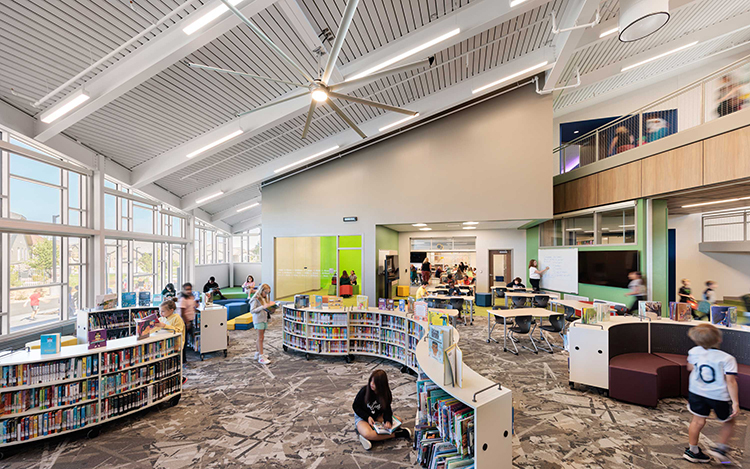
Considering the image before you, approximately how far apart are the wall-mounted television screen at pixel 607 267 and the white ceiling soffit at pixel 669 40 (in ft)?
16.3

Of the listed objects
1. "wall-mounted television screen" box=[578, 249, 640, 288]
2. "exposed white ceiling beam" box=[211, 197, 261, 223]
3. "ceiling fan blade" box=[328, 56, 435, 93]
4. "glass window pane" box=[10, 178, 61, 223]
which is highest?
"ceiling fan blade" box=[328, 56, 435, 93]

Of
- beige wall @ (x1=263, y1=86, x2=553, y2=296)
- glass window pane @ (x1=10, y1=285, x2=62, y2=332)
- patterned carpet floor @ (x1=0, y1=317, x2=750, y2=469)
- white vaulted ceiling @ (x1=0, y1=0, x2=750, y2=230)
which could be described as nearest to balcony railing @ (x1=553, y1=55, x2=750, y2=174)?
beige wall @ (x1=263, y1=86, x2=553, y2=296)

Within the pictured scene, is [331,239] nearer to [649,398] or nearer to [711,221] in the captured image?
[649,398]

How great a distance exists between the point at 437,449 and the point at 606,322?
151 inches

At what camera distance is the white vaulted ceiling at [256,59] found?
15.4 ft

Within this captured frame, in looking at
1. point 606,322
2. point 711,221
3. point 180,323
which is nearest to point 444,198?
point 606,322

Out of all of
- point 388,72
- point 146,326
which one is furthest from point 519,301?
point 146,326

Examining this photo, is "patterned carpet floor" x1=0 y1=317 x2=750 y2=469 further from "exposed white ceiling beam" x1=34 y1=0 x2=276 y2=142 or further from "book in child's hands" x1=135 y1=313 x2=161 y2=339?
"exposed white ceiling beam" x1=34 y1=0 x2=276 y2=142

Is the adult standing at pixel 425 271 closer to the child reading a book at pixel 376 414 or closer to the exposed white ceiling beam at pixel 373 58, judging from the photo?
the exposed white ceiling beam at pixel 373 58

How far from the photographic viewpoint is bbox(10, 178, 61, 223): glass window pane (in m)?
6.20

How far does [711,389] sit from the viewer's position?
317 cm

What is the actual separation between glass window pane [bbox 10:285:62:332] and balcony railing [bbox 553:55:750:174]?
13.8 metres

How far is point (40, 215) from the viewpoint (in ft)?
22.2

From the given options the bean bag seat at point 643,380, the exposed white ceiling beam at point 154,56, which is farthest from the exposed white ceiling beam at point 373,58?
the bean bag seat at point 643,380
